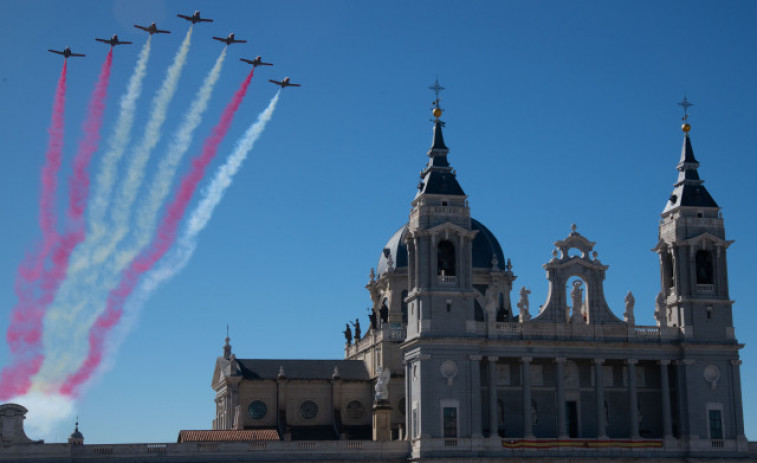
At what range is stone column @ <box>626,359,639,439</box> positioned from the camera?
271 feet

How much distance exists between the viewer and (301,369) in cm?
9669

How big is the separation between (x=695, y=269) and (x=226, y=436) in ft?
108

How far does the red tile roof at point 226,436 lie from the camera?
80.4 m

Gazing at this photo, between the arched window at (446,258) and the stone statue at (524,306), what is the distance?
193 inches

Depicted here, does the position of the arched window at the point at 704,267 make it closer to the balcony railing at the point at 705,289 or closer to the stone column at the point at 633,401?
the balcony railing at the point at 705,289

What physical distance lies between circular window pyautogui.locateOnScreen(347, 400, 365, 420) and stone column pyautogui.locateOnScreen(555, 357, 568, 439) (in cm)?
1787

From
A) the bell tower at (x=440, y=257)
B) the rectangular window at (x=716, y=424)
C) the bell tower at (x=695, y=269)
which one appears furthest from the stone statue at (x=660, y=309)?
the bell tower at (x=440, y=257)

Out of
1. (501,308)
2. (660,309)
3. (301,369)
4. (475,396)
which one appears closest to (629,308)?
(660,309)

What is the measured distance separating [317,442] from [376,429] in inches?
232

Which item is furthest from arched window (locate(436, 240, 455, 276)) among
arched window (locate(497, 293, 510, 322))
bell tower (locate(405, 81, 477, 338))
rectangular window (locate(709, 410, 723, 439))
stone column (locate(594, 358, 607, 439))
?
rectangular window (locate(709, 410, 723, 439))

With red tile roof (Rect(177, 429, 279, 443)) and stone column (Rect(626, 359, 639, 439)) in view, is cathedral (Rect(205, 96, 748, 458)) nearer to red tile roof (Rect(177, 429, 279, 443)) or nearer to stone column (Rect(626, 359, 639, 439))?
stone column (Rect(626, 359, 639, 439))

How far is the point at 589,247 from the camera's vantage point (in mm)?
84938

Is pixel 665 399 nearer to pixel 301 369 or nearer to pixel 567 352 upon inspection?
pixel 567 352

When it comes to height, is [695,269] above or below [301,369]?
above
